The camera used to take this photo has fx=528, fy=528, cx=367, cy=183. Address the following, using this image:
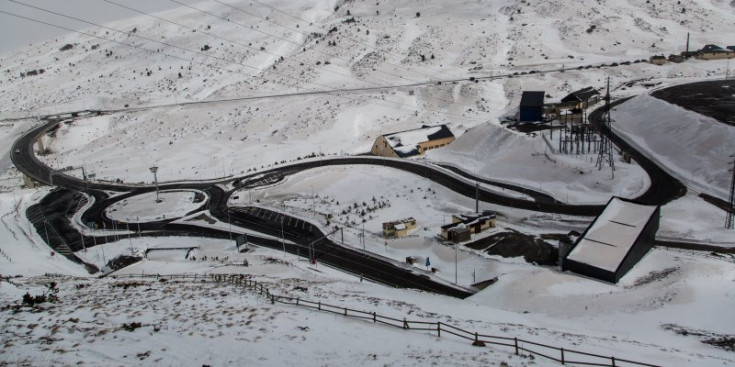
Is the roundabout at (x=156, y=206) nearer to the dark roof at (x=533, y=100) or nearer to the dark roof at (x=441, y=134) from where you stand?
the dark roof at (x=441, y=134)

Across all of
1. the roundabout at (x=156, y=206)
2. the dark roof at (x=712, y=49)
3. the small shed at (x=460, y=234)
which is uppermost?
the dark roof at (x=712, y=49)

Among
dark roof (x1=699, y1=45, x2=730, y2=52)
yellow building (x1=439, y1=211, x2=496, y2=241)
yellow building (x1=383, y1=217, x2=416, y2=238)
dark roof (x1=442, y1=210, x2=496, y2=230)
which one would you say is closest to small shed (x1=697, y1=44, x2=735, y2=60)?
dark roof (x1=699, y1=45, x2=730, y2=52)

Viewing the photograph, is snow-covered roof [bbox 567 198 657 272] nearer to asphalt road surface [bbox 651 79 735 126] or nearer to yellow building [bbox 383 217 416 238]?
yellow building [bbox 383 217 416 238]

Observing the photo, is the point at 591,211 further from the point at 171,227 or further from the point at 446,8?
the point at 446,8

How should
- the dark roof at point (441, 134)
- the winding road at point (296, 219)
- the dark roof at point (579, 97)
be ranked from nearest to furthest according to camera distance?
the winding road at point (296, 219) → the dark roof at point (441, 134) → the dark roof at point (579, 97)

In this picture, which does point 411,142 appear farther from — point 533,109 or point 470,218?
point 470,218

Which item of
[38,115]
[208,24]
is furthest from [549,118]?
[208,24]

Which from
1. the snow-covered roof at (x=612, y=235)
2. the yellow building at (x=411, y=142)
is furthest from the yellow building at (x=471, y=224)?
the yellow building at (x=411, y=142)
